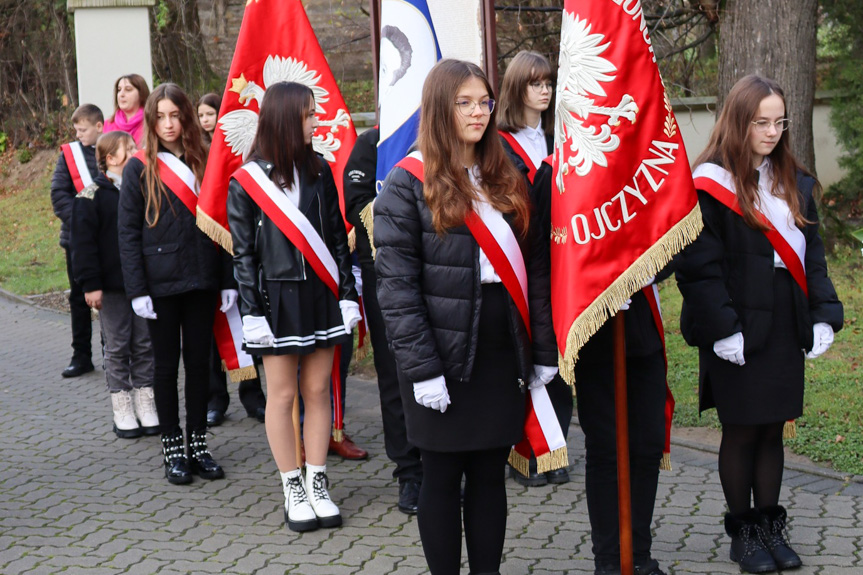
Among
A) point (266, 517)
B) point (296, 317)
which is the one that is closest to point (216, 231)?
point (296, 317)

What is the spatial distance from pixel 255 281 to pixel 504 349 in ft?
5.05

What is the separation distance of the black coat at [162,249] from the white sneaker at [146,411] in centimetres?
137

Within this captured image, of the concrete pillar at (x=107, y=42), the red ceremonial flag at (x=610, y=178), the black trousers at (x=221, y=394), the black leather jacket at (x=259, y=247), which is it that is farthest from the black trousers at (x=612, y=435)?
the concrete pillar at (x=107, y=42)

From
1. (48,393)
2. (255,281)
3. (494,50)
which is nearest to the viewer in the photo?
(255,281)

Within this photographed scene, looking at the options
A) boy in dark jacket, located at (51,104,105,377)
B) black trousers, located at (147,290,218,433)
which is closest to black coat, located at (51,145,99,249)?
boy in dark jacket, located at (51,104,105,377)

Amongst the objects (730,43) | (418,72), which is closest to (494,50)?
(418,72)

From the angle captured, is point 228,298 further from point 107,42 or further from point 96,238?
point 107,42

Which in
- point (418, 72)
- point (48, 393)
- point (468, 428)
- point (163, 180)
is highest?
point (418, 72)

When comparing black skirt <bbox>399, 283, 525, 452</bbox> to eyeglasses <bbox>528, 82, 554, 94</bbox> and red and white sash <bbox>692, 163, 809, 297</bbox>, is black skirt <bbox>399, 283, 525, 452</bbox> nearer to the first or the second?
red and white sash <bbox>692, 163, 809, 297</bbox>

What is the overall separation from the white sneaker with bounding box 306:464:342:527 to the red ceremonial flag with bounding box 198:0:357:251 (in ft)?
4.11

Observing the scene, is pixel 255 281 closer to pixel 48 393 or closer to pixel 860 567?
pixel 860 567

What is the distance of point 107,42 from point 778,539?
8850 mm

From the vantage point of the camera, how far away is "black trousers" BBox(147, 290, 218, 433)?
560cm

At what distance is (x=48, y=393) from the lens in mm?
8016
